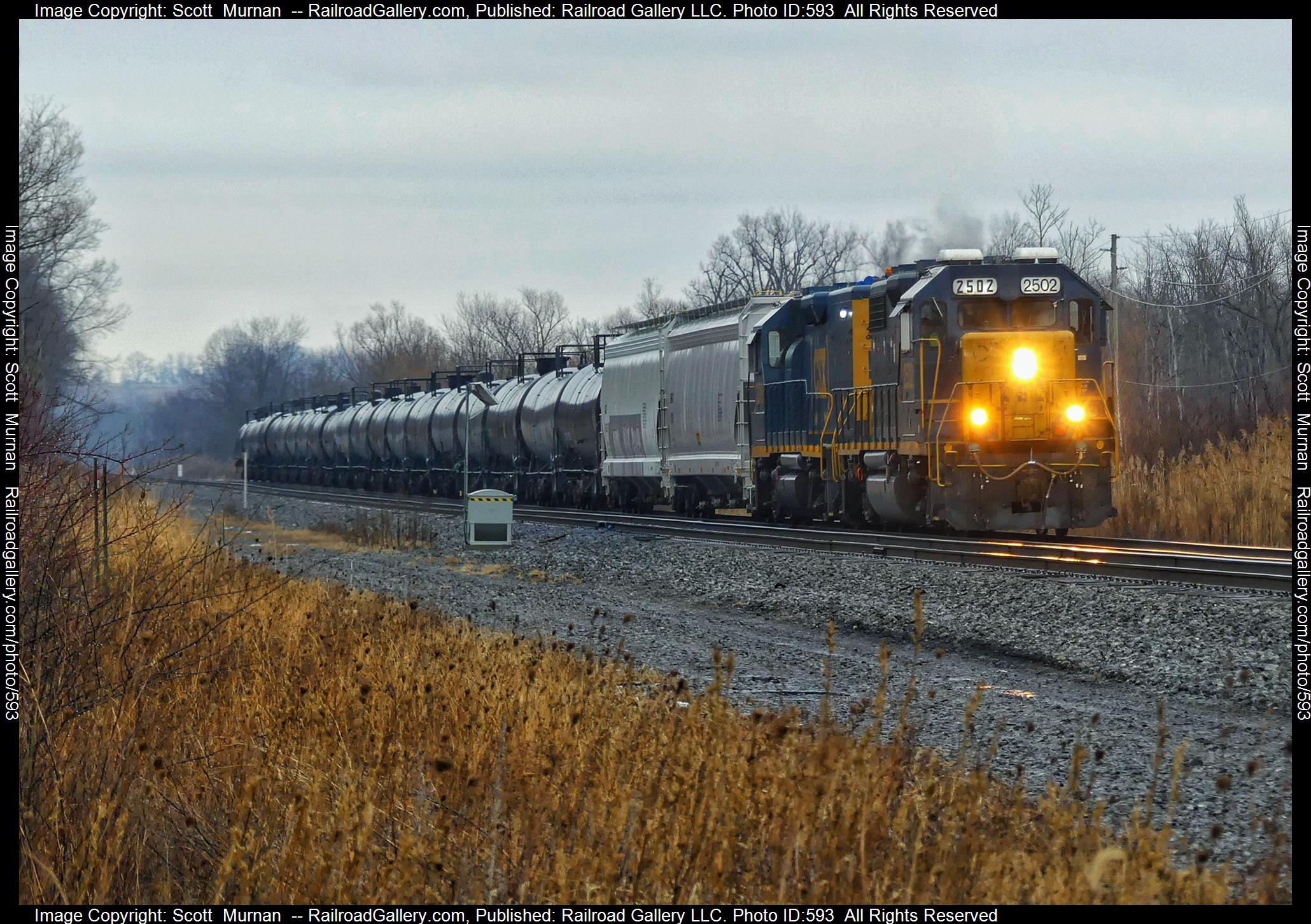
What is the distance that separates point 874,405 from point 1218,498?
4655 millimetres

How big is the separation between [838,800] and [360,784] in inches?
81.3

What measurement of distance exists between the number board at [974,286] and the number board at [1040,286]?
387 millimetres

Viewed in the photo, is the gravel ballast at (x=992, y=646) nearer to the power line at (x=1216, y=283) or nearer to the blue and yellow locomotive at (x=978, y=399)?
the blue and yellow locomotive at (x=978, y=399)

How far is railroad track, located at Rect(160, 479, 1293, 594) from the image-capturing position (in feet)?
39.1

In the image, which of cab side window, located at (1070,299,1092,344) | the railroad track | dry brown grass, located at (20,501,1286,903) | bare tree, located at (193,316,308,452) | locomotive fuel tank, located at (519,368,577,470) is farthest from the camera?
bare tree, located at (193,316,308,452)

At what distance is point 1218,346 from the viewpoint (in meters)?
56.5

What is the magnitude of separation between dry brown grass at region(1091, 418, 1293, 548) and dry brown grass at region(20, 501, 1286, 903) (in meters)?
11.0

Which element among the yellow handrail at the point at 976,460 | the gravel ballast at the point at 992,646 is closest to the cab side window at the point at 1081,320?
the yellow handrail at the point at 976,460

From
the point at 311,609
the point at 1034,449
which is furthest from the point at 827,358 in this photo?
the point at 311,609

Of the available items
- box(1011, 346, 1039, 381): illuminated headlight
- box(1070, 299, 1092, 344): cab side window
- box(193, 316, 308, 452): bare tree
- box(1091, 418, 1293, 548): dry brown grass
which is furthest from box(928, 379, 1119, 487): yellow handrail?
box(193, 316, 308, 452): bare tree

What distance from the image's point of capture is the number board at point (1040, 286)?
18125 mm

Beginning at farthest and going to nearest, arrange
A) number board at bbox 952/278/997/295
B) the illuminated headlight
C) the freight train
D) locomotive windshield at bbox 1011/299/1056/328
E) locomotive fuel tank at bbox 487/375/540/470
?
locomotive fuel tank at bbox 487/375/540/470
locomotive windshield at bbox 1011/299/1056/328
number board at bbox 952/278/997/295
the illuminated headlight
the freight train

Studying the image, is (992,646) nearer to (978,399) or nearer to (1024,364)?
(978,399)

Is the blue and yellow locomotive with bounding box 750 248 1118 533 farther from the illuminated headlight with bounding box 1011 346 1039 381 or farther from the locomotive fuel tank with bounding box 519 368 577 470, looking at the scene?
the locomotive fuel tank with bounding box 519 368 577 470
